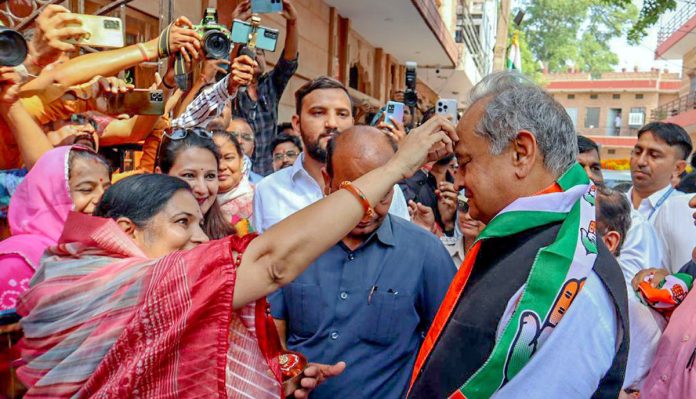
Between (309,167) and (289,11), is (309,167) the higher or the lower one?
the lower one

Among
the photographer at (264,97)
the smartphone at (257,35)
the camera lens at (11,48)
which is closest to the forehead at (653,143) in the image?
the photographer at (264,97)

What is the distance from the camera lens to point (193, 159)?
268cm

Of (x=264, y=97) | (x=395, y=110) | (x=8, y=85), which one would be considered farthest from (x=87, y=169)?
(x=264, y=97)

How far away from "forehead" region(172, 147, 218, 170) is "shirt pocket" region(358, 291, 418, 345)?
1147 millimetres

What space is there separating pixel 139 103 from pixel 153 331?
163 cm

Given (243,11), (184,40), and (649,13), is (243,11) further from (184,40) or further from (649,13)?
(649,13)

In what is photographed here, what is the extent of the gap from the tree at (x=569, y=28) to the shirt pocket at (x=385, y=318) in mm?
37022

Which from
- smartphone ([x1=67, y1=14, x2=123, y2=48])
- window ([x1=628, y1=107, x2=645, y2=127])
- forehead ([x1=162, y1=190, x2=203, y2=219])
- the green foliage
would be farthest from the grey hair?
window ([x1=628, y1=107, x2=645, y2=127])

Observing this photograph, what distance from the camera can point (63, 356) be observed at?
154 cm

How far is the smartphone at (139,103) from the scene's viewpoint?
108 inches

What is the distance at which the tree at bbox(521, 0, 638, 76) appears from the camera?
36.3 m

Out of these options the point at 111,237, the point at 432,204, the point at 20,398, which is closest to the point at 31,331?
the point at 111,237

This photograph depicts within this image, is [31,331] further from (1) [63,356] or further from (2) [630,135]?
(2) [630,135]

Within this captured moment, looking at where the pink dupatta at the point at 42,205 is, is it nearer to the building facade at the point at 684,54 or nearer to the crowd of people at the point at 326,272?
the crowd of people at the point at 326,272
